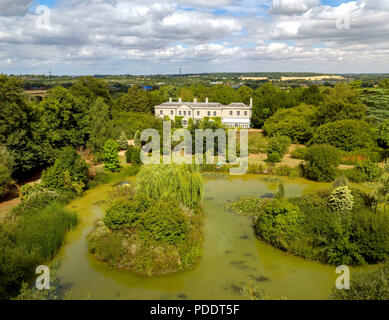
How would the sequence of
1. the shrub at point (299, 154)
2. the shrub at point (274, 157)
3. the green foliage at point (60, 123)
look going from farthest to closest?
the shrub at point (299, 154) < the shrub at point (274, 157) < the green foliage at point (60, 123)

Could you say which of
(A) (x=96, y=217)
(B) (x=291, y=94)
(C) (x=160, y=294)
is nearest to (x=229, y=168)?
(A) (x=96, y=217)

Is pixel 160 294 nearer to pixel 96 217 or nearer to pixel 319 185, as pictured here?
pixel 96 217

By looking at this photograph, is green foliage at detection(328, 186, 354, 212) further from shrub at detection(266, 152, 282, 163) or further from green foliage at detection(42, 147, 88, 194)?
green foliage at detection(42, 147, 88, 194)

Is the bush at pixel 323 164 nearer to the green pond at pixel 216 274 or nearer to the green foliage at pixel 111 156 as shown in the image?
the green pond at pixel 216 274

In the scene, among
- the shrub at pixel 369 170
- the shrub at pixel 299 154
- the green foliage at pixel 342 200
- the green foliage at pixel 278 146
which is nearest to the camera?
the green foliage at pixel 342 200

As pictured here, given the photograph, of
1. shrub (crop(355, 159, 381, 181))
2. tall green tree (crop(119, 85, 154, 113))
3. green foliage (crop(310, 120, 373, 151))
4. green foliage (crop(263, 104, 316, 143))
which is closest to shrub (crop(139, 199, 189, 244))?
shrub (crop(355, 159, 381, 181))

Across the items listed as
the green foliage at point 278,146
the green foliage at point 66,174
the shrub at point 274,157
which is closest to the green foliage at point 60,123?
the green foliage at point 66,174
